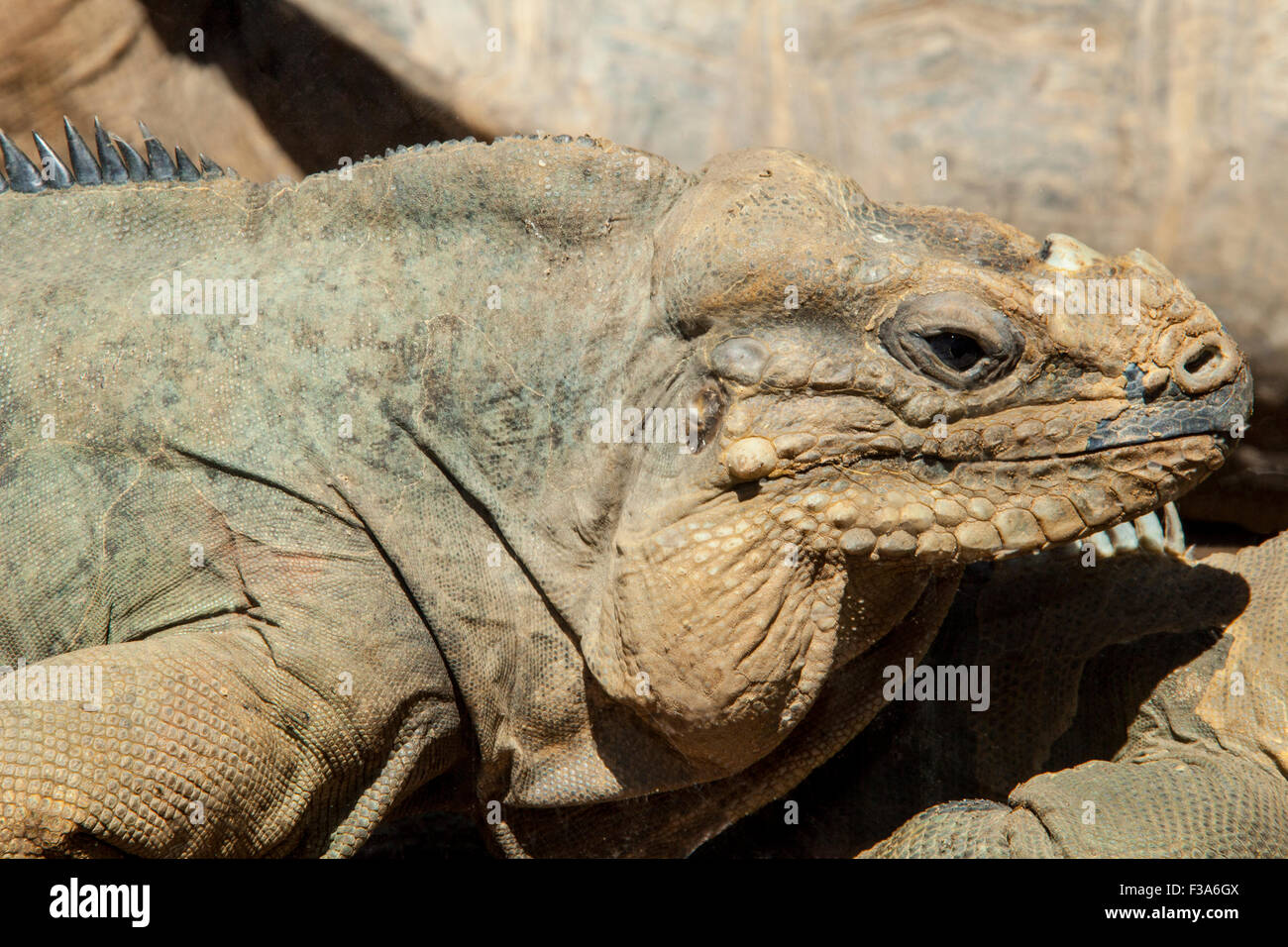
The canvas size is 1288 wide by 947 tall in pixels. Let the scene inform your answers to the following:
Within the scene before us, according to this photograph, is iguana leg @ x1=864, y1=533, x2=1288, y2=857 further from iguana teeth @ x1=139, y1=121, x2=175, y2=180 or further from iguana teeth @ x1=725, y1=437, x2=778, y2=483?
iguana teeth @ x1=139, y1=121, x2=175, y2=180

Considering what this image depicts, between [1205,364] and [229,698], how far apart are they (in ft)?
8.17

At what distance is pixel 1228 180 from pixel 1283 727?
87.6 inches

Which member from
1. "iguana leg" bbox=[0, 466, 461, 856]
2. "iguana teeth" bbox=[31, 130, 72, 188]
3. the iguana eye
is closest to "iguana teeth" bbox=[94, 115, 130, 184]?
"iguana teeth" bbox=[31, 130, 72, 188]

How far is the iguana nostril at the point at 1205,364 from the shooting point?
10.3ft

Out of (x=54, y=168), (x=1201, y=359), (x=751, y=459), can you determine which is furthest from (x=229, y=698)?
(x=1201, y=359)

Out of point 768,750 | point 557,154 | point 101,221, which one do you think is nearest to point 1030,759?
point 768,750

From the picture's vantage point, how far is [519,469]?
135 inches

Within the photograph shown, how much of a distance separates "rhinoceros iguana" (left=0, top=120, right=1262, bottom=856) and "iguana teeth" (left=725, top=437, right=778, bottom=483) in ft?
0.04

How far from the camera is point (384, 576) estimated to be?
3482 mm

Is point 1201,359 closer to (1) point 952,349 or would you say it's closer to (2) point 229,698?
(1) point 952,349

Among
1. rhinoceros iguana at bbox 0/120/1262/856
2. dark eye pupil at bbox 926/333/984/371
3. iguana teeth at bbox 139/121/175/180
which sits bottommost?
rhinoceros iguana at bbox 0/120/1262/856

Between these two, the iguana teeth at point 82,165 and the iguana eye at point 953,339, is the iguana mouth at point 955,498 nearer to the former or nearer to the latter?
the iguana eye at point 953,339

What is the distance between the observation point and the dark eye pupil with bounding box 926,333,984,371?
3113mm

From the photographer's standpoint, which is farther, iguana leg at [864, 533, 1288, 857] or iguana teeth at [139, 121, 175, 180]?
iguana teeth at [139, 121, 175, 180]
